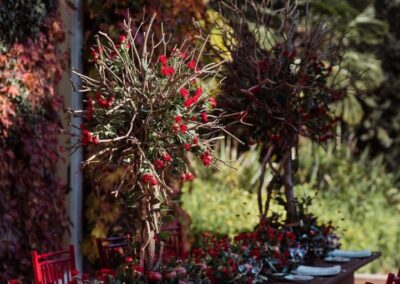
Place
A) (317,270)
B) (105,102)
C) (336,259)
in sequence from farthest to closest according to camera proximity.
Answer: (336,259) → (317,270) → (105,102)

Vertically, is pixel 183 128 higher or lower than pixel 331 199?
higher

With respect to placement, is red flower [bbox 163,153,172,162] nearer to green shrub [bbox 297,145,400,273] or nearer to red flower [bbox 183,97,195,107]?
red flower [bbox 183,97,195,107]

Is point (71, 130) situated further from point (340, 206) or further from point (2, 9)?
point (340, 206)

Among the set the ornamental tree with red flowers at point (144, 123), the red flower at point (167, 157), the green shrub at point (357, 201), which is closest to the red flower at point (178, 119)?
the ornamental tree with red flowers at point (144, 123)

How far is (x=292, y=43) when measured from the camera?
19.7 feet

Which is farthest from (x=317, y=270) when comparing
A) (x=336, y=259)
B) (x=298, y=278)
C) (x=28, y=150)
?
(x=28, y=150)

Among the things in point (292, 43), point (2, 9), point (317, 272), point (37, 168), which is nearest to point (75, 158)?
point (37, 168)

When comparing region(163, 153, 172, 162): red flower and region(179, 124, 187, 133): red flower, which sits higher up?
region(179, 124, 187, 133): red flower

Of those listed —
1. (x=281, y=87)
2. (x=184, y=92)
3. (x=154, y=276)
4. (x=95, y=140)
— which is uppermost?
(x=281, y=87)

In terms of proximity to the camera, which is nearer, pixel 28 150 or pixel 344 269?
pixel 344 269

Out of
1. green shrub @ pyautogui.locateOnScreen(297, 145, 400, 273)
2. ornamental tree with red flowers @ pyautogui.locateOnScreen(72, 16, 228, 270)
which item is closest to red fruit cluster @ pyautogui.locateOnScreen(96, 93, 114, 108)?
ornamental tree with red flowers @ pyautogui.locateOnScreen(72, 16, 228, 270)

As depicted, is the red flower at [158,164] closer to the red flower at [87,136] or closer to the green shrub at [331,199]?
the red flower at [87,136]

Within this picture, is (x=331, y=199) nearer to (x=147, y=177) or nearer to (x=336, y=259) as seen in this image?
(x=336, y=259)

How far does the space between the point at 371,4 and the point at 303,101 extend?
21.9 ft
